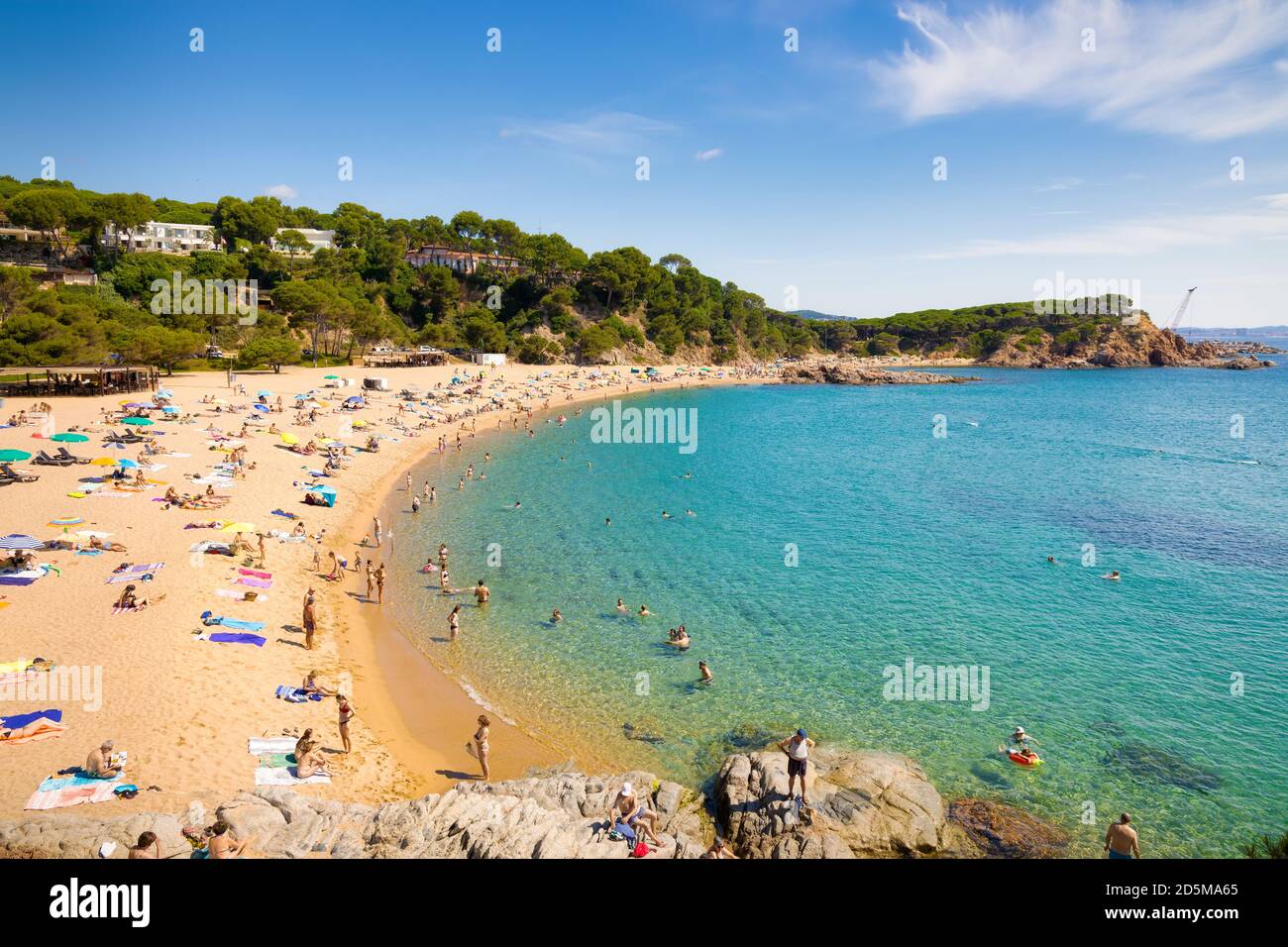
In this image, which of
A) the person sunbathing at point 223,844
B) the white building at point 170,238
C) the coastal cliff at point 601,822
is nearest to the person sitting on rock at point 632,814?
the coastal cliff at point 601,822

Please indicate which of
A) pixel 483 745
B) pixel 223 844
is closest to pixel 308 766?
pixel 483 745

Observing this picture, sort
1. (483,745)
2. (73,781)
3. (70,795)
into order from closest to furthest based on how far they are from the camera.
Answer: (70,795), (73,781), (483,745)

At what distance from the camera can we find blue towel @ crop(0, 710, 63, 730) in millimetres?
13906

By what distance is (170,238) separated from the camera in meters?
98.4

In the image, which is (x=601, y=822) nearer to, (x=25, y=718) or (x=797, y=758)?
(x=797, y=758)

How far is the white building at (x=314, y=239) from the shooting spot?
10538 centimetres

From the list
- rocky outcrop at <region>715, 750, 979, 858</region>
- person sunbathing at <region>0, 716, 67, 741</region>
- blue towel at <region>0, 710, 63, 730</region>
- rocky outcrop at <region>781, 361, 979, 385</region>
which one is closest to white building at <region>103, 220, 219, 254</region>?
rocky outcrop at <region>781, 361, 979, 385</region>

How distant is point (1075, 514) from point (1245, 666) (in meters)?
18.5

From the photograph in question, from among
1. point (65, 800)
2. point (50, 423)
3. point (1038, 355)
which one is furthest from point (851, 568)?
point (1038, 355)

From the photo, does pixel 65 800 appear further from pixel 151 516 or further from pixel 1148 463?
pixel 1148 463

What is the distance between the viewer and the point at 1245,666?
2136 centimetres

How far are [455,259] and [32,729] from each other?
115984 millimetres

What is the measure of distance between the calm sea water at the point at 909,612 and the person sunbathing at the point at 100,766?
846 centimetres
